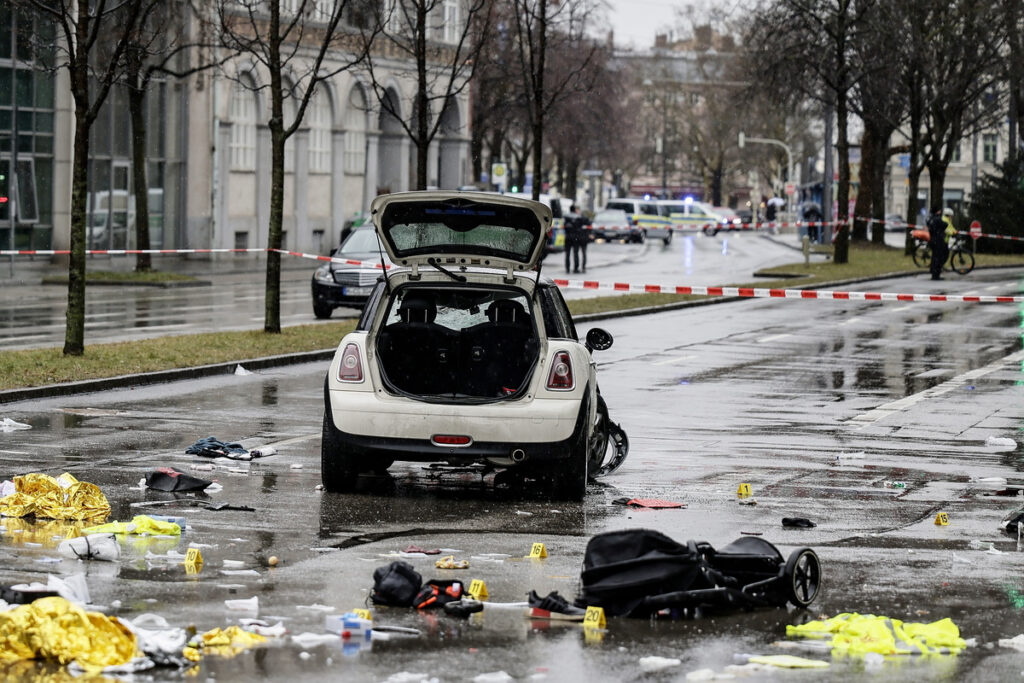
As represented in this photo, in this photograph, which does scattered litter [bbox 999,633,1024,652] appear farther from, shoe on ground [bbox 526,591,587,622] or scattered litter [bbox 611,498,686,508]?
scattered litter [bbox 611,498,686,508]

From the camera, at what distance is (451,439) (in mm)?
10617

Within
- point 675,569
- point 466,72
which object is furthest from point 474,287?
point 466,72

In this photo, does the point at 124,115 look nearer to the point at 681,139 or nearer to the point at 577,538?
the point at 577,538

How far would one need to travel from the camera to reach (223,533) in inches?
368

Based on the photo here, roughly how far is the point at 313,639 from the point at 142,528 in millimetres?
2537

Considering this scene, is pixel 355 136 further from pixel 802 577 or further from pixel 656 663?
pixel 656 663

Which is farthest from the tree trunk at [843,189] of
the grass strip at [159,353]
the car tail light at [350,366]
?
the car tail light at [350,366]

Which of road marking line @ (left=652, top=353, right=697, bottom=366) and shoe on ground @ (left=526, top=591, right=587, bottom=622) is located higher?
shoe on ground @ (left=526, top=591, right=587, bottom=622)

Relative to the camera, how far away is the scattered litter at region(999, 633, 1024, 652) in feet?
23.2

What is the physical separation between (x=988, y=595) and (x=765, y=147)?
4677 inches

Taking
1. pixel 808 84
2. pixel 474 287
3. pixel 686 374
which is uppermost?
pixel 808 84

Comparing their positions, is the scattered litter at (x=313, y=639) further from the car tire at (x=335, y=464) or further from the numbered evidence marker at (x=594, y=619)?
the car tire at (x=335, y=464)

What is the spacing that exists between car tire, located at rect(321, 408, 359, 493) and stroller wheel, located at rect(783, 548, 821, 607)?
3675mm

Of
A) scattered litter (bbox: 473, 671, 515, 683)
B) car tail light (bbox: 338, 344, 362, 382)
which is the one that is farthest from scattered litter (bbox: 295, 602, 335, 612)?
car tail light (bbox: 338, 344, 362, 382)
